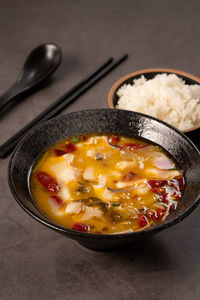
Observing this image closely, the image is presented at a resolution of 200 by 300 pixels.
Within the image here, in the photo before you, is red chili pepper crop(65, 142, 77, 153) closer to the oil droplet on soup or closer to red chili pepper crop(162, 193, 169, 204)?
the oil droplet on soup

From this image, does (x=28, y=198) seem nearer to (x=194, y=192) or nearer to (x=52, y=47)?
(x=194, y=192)

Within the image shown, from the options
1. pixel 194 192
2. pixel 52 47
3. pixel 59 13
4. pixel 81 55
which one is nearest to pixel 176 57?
pixel 81 55

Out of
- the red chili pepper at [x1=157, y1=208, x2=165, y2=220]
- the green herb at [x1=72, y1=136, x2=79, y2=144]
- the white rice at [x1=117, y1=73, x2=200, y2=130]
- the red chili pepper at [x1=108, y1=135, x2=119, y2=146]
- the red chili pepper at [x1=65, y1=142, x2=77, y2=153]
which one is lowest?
the red chili pepper at [x1=157, y1=208, x2=165, y2=220]

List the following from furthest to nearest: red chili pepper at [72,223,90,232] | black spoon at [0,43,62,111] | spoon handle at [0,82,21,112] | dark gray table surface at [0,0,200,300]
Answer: black spoon at [0,43,62,111], spoon handle at [0,82,21,112], dark gray table surface at [0,0,200,300], red chili pepper at [72,223,90,232]

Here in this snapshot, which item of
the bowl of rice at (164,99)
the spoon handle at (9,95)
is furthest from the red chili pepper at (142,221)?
the spoon handle at (9,95)

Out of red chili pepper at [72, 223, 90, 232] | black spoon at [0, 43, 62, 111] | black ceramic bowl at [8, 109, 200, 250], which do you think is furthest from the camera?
black spoon at [0, 43, 62, 111]

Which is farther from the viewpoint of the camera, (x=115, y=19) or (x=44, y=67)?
(x=115, y=19)

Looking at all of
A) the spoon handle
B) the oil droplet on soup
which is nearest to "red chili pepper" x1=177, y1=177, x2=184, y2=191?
the oil droplet on soup
